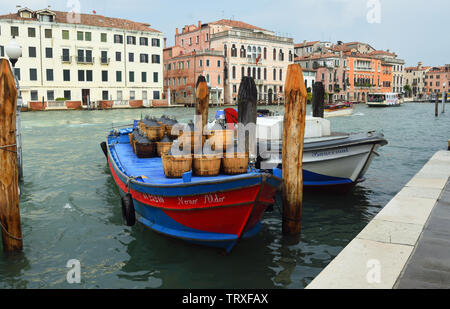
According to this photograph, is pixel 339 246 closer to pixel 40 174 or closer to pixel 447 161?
pixel 447 161

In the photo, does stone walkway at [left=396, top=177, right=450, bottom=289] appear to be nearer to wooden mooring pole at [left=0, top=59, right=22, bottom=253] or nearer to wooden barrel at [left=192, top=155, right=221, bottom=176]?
wooden barrel at [left=192, top=155, right=221, bottom=176]

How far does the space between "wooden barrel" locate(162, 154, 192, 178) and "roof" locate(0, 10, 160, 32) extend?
3793 cm

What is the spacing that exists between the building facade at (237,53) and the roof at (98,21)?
24.9 feet

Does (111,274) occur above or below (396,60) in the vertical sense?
below

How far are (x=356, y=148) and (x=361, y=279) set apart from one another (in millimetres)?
5679

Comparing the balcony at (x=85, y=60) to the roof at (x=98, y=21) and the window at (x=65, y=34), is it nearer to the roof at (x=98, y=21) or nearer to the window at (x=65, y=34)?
the window at (x=65, y=34)

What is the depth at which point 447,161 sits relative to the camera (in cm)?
909

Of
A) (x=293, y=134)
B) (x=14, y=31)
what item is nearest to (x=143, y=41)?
(x=14, y=31)

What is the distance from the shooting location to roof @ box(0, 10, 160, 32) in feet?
131

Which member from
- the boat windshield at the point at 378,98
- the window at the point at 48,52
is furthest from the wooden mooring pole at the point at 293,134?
the boat windshield at the point at 378,98

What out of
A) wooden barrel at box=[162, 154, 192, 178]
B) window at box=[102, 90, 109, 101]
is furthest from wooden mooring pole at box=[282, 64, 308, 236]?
window at box=[102, 90, 109, 101]

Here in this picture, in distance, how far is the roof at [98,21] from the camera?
39.8m

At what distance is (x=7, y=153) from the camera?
5312mm

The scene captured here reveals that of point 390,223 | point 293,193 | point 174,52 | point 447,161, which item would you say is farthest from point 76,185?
point 174,52
